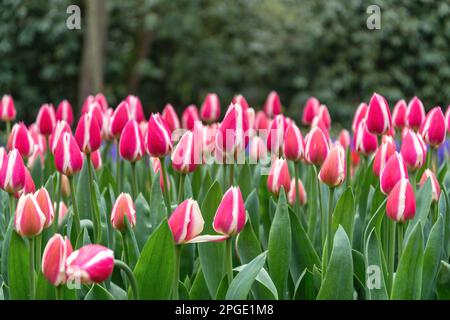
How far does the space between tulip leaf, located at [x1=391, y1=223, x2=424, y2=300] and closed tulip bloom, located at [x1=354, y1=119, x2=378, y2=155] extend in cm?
61

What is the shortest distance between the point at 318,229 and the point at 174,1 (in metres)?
6.91

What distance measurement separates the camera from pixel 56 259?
1.08 metres

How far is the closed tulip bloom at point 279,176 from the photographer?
1.73 m

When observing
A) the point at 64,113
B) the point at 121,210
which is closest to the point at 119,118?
the point at 121,210

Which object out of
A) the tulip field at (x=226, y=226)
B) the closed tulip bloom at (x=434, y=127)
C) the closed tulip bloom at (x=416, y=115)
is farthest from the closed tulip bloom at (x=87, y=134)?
the closed tulip bloom at (x=416, y=115)

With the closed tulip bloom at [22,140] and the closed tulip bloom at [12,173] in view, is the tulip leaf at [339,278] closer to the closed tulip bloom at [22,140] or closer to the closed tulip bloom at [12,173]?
the closed tulip bloom at [12,173]

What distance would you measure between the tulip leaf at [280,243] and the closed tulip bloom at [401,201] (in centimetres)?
20

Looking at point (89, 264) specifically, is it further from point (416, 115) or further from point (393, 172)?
point (416, 115)

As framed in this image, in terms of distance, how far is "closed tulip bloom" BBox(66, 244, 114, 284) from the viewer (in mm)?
1024

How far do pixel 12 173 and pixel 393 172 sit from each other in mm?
718

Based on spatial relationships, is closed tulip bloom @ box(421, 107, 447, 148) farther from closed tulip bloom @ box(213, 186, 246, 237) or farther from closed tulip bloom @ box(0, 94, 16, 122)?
closed tulip bloom @ box(0, 94, 16, 122)
